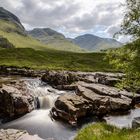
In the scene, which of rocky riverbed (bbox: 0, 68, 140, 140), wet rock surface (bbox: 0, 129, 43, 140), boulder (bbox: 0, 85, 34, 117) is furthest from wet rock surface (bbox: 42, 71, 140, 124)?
wet rock surface (bbox: 0, 129, 43, 140)

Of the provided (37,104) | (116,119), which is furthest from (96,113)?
(37,104)

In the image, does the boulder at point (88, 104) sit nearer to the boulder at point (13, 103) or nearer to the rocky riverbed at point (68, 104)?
the rocky riverbed at point (68, 104)

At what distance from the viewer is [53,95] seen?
183 ft

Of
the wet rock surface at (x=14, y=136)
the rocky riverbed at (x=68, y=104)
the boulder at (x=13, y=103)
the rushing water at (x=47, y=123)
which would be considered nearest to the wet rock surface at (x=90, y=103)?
the rocky riverbed at (x=68, y=104)

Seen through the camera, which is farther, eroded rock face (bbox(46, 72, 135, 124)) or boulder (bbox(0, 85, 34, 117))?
boulder (bbox(0, 85, 34, 117))

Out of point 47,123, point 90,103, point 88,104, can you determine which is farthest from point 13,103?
point 90,103

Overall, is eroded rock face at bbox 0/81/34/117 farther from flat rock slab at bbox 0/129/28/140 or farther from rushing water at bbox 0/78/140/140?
flat rock slab at bbox 0/129/28/140

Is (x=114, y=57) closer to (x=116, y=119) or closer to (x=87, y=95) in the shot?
(x=116, y=119)

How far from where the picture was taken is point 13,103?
142 ft

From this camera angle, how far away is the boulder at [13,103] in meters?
43.2

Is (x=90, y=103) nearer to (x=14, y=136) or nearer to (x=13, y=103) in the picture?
(x=13, y=103)

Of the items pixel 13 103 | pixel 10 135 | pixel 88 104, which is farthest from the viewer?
pixel 88 104

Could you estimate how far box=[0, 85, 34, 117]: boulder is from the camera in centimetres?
4325

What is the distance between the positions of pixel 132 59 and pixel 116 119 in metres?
18.5
